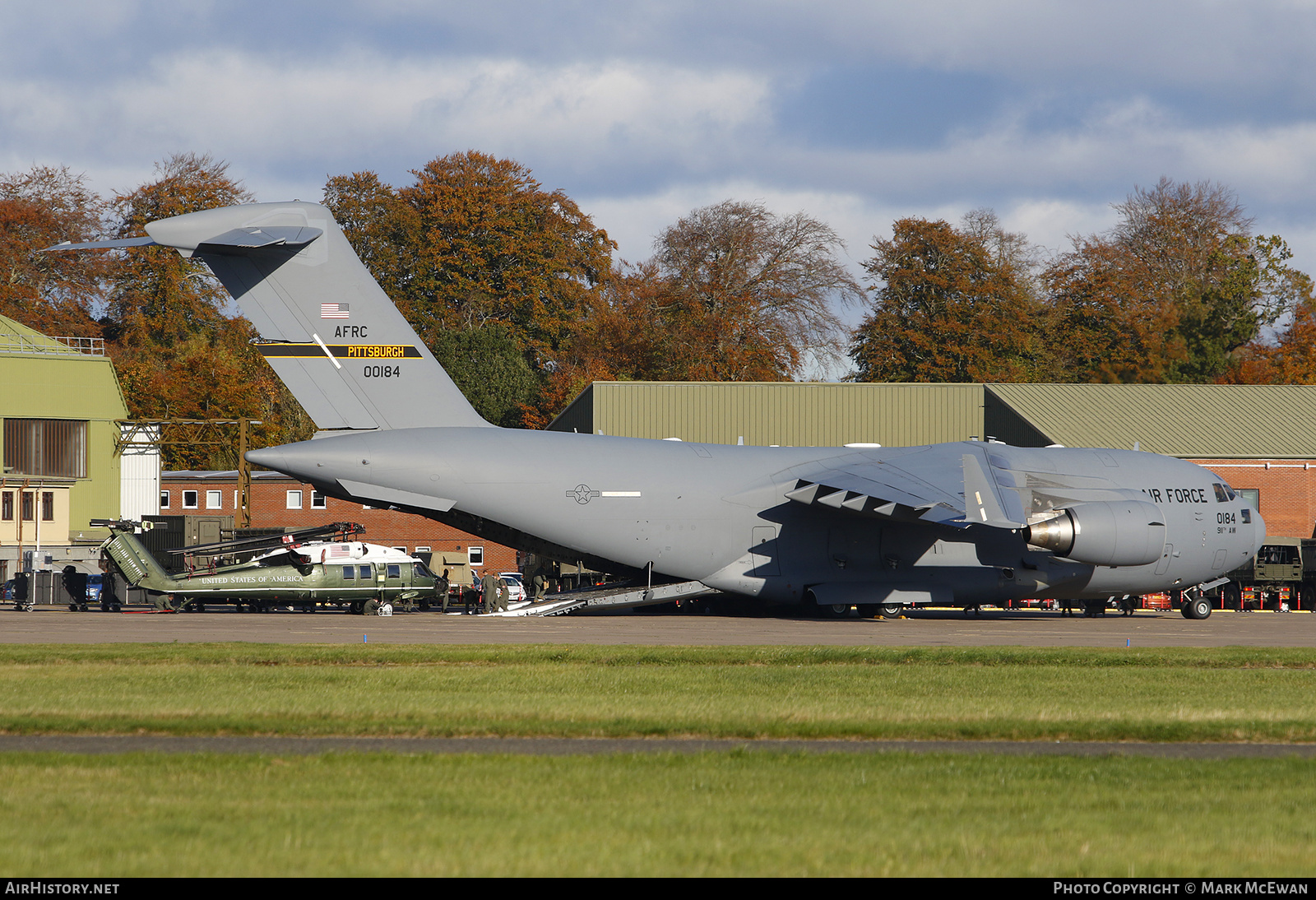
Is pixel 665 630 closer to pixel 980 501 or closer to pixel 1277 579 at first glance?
pixel 980 501

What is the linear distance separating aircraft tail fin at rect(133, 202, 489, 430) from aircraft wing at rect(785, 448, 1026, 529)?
787 centimetres

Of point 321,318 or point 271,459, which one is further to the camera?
point 321,318

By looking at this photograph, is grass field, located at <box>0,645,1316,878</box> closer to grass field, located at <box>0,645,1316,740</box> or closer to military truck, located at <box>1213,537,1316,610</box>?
grass field, located at <box>0,645,1316,740</box>

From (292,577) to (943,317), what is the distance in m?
39.8

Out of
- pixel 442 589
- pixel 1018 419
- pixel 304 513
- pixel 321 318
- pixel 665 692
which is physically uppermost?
pixel 321 318

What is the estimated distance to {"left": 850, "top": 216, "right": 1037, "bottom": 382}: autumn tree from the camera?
200 feet

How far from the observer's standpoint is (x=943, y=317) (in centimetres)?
6234

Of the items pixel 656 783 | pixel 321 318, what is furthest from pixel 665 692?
pixel 321 318

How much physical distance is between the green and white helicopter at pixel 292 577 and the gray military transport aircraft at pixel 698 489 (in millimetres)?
6303

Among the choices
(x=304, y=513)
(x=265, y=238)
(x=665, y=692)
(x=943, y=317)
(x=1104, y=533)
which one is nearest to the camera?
(x=665, y=692)

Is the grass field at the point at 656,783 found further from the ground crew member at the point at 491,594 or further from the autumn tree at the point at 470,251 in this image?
the autumn tree at the point at 470,251

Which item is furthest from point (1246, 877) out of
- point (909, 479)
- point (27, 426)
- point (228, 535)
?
point (27, 426)

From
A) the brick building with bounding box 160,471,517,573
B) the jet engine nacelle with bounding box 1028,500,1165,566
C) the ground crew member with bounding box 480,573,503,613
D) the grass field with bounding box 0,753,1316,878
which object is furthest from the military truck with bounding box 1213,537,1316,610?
the grass field with bounding box 0,753,1316,878

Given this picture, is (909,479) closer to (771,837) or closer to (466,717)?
(466,717)
